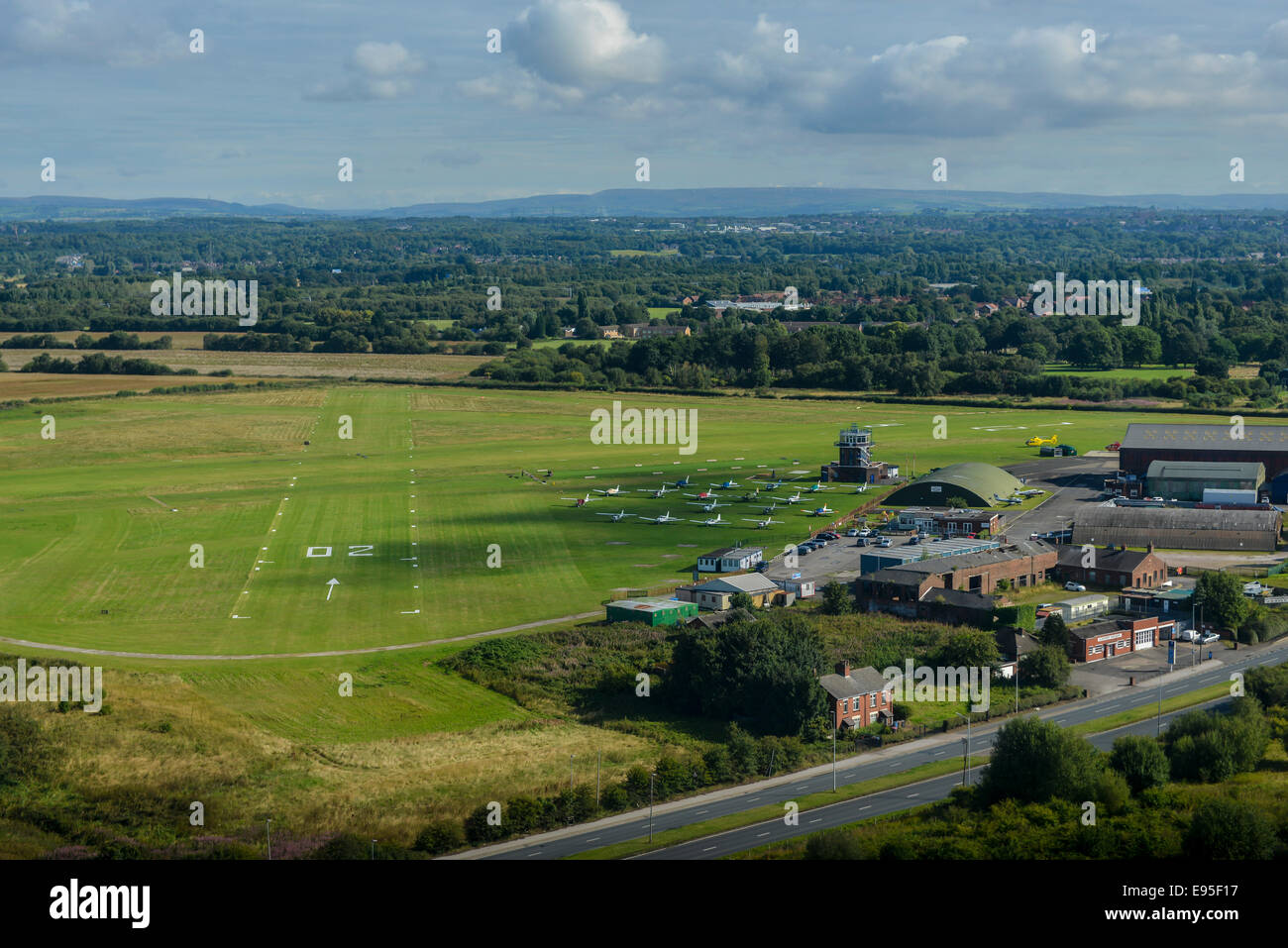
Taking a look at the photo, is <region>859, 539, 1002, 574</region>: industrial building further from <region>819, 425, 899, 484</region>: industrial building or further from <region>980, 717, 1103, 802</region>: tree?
<region>980, 717, 1103, 802</region>: tree

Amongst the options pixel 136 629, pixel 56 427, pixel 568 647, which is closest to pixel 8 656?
pixel 136 629

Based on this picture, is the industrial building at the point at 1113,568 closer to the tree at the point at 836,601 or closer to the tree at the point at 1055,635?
the tree at the point at 1055,635

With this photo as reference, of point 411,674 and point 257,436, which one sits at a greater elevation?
point 257,436

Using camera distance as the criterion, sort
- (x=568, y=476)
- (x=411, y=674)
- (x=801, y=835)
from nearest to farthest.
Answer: (x=801, y=835), (x=411, y=674), (x=568, y=476)

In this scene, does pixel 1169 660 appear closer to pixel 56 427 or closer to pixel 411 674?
pixel 411 674

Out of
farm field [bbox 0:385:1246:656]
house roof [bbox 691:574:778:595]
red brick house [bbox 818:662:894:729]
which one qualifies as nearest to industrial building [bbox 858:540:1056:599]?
house roof [bbox 691:574:778:595]

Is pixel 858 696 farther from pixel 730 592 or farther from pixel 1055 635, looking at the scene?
pixel 730 592

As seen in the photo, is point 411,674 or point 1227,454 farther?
point 1227,454
